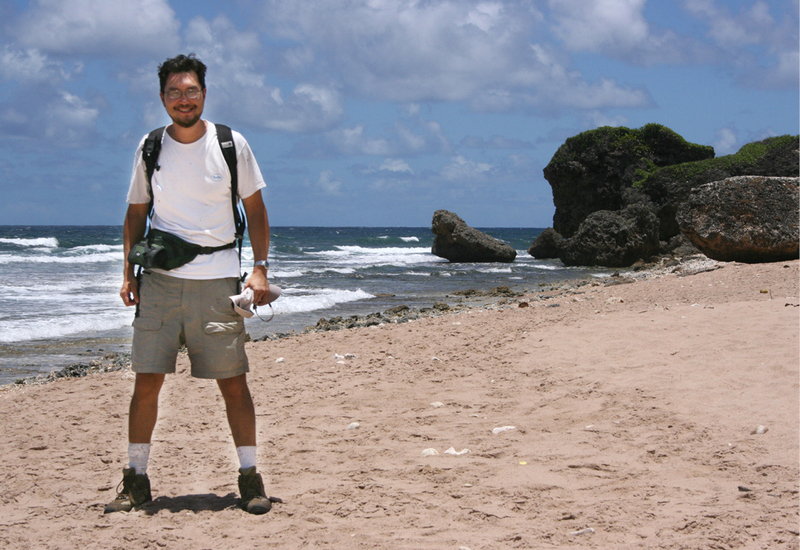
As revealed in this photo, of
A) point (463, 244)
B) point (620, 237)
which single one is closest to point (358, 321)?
point (620, 237)

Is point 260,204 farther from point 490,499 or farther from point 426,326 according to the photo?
point 426,326

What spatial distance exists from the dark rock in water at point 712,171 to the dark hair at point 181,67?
15.2 m

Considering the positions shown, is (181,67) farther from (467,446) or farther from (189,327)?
(467,446)

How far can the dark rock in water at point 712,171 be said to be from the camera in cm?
1953

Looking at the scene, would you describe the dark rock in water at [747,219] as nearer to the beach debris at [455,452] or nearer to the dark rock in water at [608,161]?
the beach debris at [455,452]

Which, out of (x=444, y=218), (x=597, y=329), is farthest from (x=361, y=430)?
(x=444, y=218)

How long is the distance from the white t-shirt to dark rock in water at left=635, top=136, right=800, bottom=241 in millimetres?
15243

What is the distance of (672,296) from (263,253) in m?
6.96

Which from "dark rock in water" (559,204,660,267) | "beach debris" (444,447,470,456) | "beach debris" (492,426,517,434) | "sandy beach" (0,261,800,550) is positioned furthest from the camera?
"dark rock in water" (559,204,660,267)

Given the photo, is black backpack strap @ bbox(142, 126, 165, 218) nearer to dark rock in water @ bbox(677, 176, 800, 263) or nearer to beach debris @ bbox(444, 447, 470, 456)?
beach debris @ bbox(444, 447, 470, 456)

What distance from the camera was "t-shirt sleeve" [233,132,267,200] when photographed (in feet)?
9.60

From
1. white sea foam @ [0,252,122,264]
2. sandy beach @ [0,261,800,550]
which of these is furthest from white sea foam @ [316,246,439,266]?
sandy beach @ [0,261,800,550]

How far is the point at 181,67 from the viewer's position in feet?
9.59

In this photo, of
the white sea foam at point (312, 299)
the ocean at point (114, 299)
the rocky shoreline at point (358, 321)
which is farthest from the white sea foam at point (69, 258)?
the rocky shoreline at point (358, 321)
